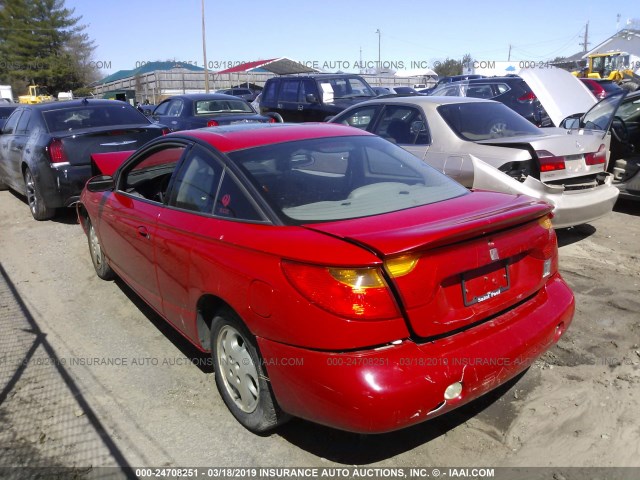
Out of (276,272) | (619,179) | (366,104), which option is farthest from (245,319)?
(619,179)

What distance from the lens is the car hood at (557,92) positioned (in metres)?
9.45

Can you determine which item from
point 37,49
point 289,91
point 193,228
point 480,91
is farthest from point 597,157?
point 37,49

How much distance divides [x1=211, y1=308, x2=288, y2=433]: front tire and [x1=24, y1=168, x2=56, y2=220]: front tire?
18.0 ft

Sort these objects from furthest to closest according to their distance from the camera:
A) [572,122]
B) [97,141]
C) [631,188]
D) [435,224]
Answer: [572,122] < [97,141] < [631,188] < [435,224]

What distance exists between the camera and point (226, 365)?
315cm

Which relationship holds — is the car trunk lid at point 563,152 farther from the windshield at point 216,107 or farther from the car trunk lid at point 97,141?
the windshield at point 216,107

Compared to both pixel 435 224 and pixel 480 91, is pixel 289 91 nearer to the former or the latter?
pixel 480 91

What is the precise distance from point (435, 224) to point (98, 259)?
12.9ft

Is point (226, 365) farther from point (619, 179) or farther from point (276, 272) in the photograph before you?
point (619, 179)

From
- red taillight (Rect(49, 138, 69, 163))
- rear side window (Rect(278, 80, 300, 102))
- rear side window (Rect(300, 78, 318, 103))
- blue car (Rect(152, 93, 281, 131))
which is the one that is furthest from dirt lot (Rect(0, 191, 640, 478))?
rear side window (Rect(278, 80, 300, 102))

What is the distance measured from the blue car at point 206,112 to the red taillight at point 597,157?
661 cm

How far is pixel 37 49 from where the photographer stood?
201 feet

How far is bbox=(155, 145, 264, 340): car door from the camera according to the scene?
2.99 metres

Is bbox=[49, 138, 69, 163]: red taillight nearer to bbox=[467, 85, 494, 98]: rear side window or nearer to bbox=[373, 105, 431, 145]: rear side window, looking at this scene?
bbox=[373, 105, 431, 145]: rear side window
